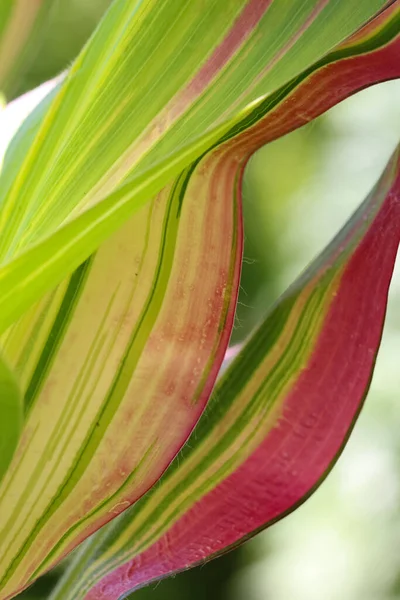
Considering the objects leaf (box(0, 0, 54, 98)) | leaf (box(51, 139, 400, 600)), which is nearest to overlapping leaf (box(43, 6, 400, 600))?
leaf (box(51, 139, 400, 600))

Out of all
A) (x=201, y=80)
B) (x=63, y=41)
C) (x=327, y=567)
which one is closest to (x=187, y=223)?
(x=201, y=80)

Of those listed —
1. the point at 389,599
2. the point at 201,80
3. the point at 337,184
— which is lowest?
the point at 389,599

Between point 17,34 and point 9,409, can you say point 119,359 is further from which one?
point 17,34

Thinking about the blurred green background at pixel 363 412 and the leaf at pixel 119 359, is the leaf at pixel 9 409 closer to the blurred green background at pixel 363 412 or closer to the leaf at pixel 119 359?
the leaf at pixel 119 359

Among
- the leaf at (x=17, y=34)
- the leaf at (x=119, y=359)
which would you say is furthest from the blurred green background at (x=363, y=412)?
the leaf at (x=119, y=359)

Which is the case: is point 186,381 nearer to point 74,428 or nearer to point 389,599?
point 74,428

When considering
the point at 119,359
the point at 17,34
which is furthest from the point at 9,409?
the point at 17,34
